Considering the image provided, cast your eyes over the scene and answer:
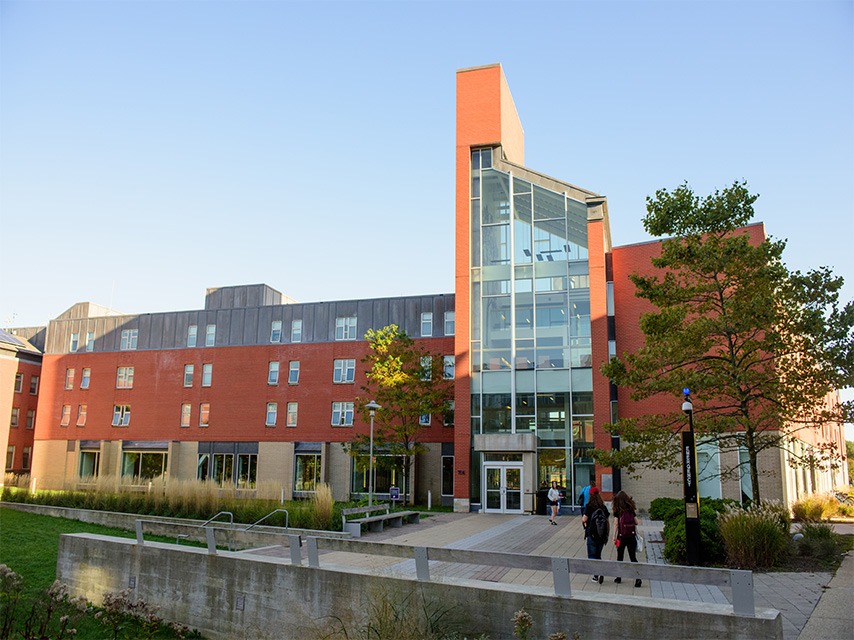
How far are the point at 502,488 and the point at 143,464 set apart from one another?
85.2 ft

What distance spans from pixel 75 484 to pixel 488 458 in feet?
65.7

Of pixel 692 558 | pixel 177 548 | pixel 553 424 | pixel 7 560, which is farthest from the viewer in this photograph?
pixel 553 424

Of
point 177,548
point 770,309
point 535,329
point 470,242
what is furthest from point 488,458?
point 177,548

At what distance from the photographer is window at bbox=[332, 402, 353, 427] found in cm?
4106

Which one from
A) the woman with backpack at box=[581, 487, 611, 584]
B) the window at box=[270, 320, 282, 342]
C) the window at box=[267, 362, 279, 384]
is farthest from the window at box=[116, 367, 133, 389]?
the woman with backpack at box=[581, 487, 611, 584]

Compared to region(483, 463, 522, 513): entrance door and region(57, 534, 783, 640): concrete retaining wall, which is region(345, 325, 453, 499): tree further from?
region(57, 534, 783, 640): concrete retaining wall

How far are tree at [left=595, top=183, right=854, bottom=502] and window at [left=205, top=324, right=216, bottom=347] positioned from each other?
32909 millimetres

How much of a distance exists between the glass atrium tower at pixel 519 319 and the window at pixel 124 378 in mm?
25552

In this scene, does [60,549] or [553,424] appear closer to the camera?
[60,549]

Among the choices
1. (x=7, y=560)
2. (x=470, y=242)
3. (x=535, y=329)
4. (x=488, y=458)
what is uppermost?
(x=470, y=242)

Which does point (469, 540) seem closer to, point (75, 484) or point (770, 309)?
point (770, 309)

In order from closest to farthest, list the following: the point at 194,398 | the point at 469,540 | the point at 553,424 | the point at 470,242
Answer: the point at 469,540 < the point at 553,424 < the point at 470,242 < the point at 194,398

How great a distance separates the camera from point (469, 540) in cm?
2011

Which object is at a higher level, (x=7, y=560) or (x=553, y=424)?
(x=553, y=424)
